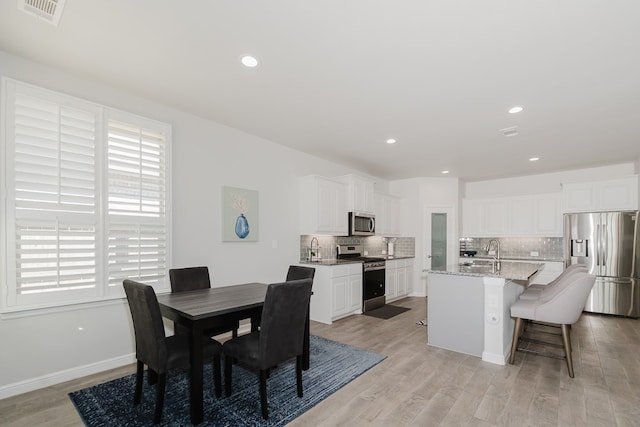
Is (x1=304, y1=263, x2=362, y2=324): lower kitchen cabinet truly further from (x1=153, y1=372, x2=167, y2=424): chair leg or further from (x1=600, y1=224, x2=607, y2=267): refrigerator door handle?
(x1=600, y1=224, x2=607, y2=267): refrigerator door handle

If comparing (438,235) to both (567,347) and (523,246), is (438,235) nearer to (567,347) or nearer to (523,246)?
(523,246)

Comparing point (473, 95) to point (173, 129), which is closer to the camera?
point (473, 95)

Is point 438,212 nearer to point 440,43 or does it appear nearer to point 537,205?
point 537,205

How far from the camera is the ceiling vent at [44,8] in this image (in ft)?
6.16

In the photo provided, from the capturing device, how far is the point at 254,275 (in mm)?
4215

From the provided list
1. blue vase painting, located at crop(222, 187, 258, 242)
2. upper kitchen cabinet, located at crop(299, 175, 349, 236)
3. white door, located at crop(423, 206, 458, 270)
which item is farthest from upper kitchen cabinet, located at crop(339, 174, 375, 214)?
blue vase painting, located at crop(222, 187, 258, 242)

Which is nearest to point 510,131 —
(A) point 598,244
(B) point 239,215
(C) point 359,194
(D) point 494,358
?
(C) point 359,194

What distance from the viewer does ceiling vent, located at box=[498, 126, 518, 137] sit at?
3788mm

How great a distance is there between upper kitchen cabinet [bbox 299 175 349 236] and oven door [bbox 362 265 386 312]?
0.92 metres

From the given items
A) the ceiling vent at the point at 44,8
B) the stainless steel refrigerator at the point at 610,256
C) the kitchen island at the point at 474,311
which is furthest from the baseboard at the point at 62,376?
the stainless steel refrigerator at the point at 610,256

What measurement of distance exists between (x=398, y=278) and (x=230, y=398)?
174 inches

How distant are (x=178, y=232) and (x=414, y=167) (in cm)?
442

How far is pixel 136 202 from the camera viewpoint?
10.2 ft

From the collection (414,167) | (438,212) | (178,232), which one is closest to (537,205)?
(438,212)
